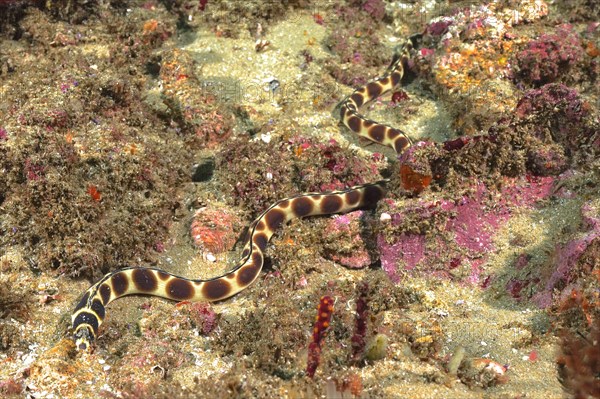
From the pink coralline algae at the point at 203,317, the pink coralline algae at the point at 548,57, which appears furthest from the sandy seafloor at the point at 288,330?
the pink coralline algae at the point at 548,57

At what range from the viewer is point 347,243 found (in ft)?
19.2

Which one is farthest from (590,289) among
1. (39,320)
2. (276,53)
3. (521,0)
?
(276,53)

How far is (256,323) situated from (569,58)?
5953 millimetres

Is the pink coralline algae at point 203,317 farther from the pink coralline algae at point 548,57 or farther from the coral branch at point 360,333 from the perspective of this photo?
the pink coralline algae at point 548,57

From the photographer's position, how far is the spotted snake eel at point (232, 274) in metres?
4.90

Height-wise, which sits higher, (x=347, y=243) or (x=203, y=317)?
(x=347, y=243)

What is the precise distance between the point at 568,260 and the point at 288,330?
2347 millimetres

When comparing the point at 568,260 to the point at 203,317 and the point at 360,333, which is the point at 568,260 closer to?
the point at 360,333

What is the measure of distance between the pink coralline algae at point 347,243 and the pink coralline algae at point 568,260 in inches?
73.2

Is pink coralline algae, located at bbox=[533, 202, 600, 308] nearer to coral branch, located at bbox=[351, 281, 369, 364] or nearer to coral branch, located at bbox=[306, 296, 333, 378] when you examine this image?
coral branch, located at bbox=[351, 281, 369, 364]

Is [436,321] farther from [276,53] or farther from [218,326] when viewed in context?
[276,53]

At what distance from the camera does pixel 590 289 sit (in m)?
3.86

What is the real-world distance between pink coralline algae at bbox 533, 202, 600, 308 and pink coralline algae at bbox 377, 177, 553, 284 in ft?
2.49

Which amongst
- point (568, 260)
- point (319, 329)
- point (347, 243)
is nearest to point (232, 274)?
point (347, 243)
